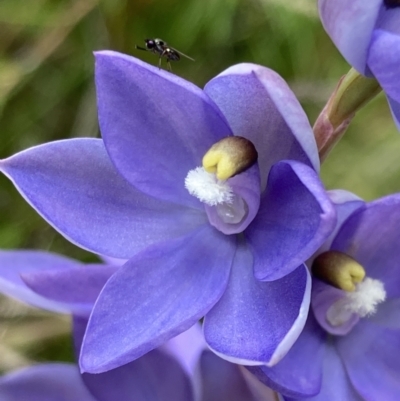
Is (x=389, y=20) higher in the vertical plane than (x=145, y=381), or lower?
higher

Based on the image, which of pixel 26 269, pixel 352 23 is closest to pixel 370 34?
pixel 352 23

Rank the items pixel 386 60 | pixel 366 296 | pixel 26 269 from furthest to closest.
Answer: pixel 26 269 → pixel 366 296 → pixel 386 60

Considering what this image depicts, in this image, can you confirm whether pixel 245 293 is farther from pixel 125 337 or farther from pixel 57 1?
pixel 57 1

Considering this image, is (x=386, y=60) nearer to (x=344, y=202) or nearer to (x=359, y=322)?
(x=344, y=202)

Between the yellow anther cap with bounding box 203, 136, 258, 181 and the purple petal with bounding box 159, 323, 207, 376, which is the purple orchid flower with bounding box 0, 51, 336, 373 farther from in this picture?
the purple petal with bounding box 159, 323, 207, 376

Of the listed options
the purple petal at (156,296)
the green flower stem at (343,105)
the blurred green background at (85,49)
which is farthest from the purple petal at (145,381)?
the blurred green background at (85,49)

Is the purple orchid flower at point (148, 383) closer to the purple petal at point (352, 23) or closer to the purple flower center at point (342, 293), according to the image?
the purple flower center at point (342, 293)
